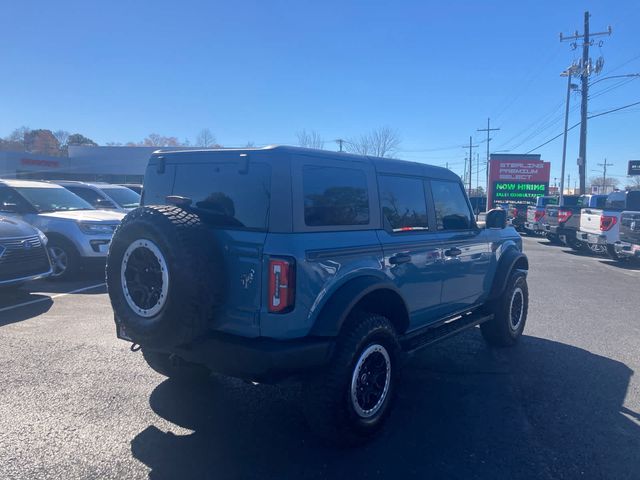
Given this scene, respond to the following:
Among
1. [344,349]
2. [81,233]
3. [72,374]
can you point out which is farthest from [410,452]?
[81,233]

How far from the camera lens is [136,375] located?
495cm

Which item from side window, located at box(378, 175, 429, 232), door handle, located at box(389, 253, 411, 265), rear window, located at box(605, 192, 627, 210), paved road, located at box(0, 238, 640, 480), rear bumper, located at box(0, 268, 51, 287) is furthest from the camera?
rear window, located at box(605, 192, 627, 210)

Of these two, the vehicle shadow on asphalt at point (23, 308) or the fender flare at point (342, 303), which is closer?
the fender flare at point (342, 303)

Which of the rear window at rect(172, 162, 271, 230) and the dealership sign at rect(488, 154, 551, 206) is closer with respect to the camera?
the rear window at rect(172, 162, 271, 230)

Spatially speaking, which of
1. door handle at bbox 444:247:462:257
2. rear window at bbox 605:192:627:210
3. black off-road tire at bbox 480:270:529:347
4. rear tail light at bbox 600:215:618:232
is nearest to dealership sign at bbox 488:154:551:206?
rear window at bbox 605:192:627:210

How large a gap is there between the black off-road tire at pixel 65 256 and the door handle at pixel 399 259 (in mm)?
7107

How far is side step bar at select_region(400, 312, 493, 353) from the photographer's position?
4556 millimetres

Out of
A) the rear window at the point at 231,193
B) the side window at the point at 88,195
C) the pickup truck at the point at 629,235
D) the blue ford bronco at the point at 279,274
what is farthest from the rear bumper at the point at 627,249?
the side window at the point at 88,195

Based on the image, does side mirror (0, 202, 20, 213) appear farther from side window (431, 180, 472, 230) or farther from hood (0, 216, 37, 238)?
side window (431, 180, 472, 230)

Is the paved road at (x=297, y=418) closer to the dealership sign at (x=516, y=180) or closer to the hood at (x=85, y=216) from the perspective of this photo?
the hood at (x=85, y=216)

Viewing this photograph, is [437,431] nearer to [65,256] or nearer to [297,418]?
[297,418]

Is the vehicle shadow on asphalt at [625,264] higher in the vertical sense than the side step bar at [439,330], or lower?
lower

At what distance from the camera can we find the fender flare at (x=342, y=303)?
11.5ft

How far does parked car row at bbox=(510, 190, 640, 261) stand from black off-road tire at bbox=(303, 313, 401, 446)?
456 inches
